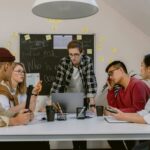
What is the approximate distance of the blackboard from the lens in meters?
3.87

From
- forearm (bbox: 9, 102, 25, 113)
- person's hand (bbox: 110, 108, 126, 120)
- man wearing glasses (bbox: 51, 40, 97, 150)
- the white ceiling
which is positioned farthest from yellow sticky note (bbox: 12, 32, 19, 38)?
person's hand (bbox: 110, 108, 126, 120)

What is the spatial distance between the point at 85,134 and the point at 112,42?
2498 mm

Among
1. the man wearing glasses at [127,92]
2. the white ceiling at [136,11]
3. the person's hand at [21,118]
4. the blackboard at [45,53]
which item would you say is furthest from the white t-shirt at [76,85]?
the person's hand at [21,118]

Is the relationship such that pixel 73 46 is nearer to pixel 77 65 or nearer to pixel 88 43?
pixel 77 65

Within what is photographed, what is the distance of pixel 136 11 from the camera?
348 centimetres

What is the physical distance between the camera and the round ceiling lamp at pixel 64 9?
196 cm

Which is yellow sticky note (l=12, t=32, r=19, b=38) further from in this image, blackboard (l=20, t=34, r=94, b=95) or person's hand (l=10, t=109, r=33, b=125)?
person's hand (l=10, t=109, r=33, b=125)

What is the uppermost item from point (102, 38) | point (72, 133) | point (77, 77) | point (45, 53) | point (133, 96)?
point (102, 38)

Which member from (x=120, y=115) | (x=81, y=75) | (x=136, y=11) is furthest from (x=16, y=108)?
(x=136, y=11)

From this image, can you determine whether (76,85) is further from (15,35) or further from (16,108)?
(16,108)

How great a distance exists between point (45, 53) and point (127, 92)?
177 centimetres

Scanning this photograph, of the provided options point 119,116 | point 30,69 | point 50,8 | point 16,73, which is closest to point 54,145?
→ point 30,69

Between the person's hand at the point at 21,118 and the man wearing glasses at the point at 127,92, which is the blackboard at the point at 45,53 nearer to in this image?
the man wearing glasses at the point at 127,92

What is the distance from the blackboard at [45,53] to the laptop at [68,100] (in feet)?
4.88
